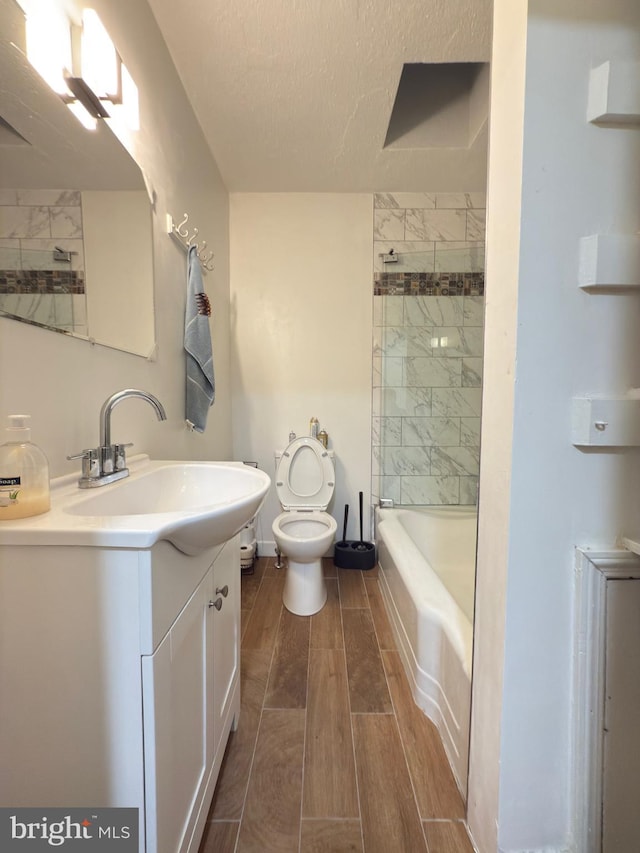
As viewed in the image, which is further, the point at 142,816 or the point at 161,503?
the point at 161,503

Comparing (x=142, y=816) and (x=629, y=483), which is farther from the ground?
(x=629, y=483)

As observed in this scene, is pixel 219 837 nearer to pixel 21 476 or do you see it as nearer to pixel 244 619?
pixel 244 619

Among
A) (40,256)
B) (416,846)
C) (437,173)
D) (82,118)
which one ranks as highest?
(437,173)

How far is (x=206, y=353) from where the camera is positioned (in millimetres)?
1598

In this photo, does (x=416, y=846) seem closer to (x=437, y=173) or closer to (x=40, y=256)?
(x=40, y=256)

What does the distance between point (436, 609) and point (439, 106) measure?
2.40 metres

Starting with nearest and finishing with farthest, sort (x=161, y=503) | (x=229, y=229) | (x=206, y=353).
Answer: (x=161, y=503), (x=206, y=353), (x=229, y=229)

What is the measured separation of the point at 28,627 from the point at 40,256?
0.75 m

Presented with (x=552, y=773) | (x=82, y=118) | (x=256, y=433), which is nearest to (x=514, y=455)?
(x=552, y=773)

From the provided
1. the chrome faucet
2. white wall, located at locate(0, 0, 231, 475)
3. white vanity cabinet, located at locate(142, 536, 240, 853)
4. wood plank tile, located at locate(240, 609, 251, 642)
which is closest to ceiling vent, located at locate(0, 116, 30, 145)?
white wall, located at locate(0, 0, 231, 475)

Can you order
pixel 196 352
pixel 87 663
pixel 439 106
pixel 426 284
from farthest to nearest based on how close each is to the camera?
1. pixel 426 284
2. pixel 439 106
3. pixel 196 352
4. pixel 87 663

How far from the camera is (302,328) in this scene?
7.88 ft

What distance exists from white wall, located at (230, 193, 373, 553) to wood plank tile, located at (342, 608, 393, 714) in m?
0.77

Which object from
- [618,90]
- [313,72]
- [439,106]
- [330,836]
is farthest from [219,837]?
[439,106]
